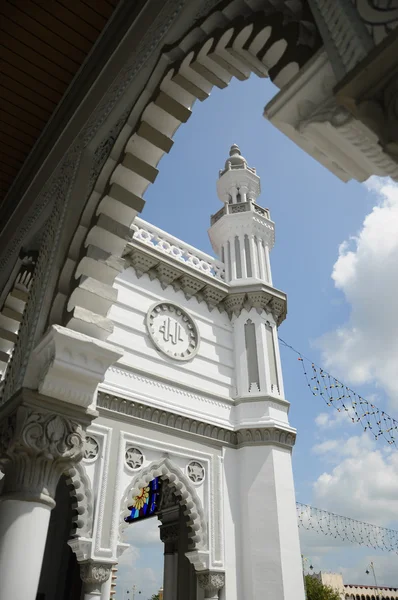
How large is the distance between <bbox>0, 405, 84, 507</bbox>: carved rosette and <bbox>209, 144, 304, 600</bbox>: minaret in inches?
219

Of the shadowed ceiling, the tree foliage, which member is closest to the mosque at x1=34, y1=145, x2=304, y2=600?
the shadowed ceiling

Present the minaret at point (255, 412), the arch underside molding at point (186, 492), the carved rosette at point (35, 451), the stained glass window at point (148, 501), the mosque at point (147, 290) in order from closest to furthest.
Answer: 1. the mosque at point (147, 290)
2. the carved rosette at point (35, 451)
3. the arch underside molding at point (186, 492)
4. the minaret at point (255, 412)
5. the stained glass window at point (148, 501)

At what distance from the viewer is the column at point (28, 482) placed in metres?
2.90

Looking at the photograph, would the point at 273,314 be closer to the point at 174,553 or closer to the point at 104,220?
the point at 174,553

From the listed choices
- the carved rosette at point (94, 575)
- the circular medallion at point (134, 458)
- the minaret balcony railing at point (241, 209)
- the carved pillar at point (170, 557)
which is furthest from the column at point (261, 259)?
the carved rosette at point (94, 575)

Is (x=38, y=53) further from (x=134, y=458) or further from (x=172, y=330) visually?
(x=172, y=330)

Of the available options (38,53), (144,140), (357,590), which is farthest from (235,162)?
→ (357,590)

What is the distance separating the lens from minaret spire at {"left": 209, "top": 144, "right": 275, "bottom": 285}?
10562 millimetres

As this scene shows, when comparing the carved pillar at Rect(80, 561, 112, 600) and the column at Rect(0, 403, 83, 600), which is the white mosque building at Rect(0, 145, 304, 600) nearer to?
Answer: the carved pillar at Rect(80, 561, 112, 600)

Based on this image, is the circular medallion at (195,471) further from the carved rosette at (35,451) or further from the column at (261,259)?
the carved rosette at (35,451)

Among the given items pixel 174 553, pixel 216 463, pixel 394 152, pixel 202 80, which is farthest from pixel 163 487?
pixel 394 152

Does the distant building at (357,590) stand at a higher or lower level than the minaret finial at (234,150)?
lower

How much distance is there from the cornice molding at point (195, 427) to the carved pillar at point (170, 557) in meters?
2.31

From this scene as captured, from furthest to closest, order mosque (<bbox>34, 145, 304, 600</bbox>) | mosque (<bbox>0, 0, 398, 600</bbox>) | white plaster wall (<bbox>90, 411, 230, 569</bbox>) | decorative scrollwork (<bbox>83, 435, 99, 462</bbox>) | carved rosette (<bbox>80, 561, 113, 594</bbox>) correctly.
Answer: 1. mosque (<bbox>34, 145, 304, 600</bbox>)
2. decorative scrollwork (<bbox>83, 435, 99, 462</bbox>)
3. white plaster wall (<bbox>90, 411, 230, 569</bbox>)
4. carved rosette (<bbox>80, 561, 113, 594</bbox>)
5. mosque (<bbox>0, 0, 398, 600</bbox>)
